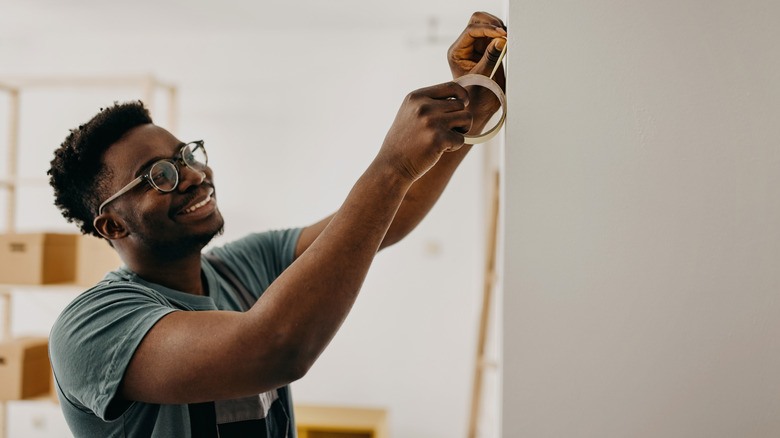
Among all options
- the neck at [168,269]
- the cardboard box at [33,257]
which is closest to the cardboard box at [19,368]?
the cardboard box at [33,257]

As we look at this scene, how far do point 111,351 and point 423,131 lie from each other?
0.51 m

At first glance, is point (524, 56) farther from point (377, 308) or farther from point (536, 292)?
point (377, 308)

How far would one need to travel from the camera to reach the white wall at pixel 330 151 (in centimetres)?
321

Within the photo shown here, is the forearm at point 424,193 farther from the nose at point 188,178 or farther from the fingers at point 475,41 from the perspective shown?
the nose at point 188,178

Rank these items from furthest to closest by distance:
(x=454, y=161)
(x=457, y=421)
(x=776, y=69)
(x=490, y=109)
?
(x=457, y=421), (x=454, y=161), (x=490, y=109), (x=776, y=69)

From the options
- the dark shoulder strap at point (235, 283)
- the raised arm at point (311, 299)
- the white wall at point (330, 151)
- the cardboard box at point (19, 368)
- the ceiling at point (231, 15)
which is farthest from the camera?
the white wall at point (330, 151)

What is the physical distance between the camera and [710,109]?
0.66 meters

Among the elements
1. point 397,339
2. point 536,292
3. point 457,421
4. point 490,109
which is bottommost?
point 457,421

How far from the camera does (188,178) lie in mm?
1028

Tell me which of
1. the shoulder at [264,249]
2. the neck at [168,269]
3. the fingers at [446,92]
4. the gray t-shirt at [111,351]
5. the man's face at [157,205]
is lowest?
the gray t-shirt at [111,351]

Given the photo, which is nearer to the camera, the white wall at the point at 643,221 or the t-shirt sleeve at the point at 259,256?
the white wall at the point at 643,221

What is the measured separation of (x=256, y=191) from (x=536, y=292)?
2.83 metres

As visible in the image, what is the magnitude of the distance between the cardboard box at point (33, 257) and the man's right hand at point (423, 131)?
265 centimetres

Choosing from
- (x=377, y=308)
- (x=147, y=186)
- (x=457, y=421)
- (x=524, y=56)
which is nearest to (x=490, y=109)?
(x=524, y=56)
